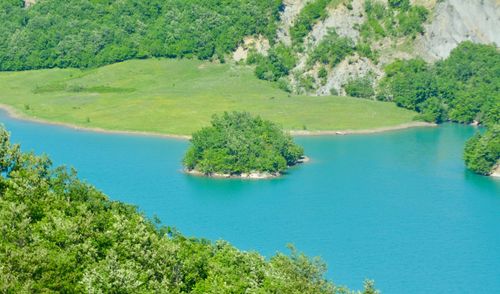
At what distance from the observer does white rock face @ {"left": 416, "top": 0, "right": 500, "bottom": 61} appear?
612 feet

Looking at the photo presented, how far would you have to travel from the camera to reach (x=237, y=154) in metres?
132

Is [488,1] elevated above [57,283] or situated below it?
above

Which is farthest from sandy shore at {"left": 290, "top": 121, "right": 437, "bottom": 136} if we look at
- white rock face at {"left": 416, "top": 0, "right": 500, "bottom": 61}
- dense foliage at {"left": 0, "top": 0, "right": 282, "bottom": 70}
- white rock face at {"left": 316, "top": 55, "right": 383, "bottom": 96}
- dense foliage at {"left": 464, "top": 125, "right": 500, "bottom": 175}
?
dense foliage at {"left": 0, "top": 0, "right": 282, "bottom": 70}

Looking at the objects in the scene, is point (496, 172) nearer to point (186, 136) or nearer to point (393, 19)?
point (186, 136)

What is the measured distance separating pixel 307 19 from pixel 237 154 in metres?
61.2

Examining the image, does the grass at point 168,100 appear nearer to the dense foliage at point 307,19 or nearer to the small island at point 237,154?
the dense foliage at point 307,19

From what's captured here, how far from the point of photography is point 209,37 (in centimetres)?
19050

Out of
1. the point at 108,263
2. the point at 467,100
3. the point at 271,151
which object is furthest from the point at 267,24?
the point at 108,263

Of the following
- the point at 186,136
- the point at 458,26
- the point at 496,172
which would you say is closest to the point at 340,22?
the point at 458,26

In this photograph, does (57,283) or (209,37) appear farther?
(209,37)

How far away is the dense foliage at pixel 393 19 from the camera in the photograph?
185625mm

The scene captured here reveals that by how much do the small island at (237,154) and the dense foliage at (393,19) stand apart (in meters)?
55.0

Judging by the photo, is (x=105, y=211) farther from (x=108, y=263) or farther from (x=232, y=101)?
(x=232, y=101)

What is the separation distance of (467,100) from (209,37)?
4536 cm
